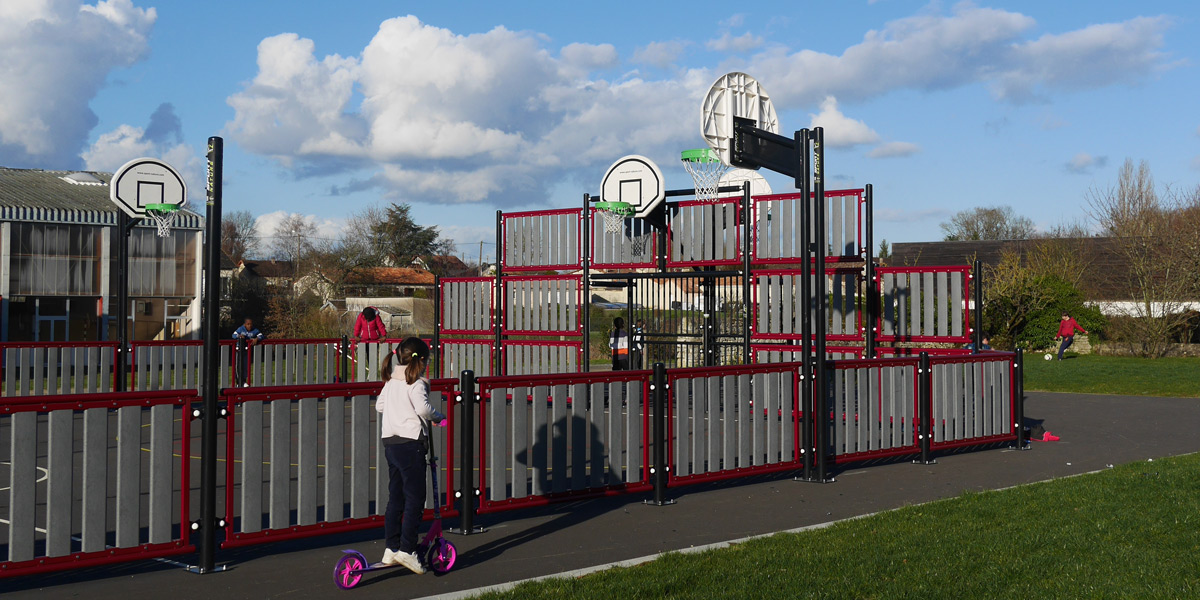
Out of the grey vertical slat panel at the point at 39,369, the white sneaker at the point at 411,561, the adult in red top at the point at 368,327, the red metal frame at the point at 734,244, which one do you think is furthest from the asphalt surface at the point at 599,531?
the grey vertical slat panel at the point at 39,369

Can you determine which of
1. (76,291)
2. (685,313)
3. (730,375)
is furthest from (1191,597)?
(76,291)

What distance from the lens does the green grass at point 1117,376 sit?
81.4ft

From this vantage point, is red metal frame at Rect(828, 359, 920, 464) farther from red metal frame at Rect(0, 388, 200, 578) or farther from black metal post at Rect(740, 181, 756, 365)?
red metal frame at Rect(0, 388, 200, 578)

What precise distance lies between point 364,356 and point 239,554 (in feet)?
51.2

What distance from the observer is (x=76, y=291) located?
130 ft

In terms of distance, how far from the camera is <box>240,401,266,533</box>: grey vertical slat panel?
7.79 metres

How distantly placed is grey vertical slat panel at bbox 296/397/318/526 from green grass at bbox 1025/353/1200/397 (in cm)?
2148

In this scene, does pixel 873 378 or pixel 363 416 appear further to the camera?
pixel 873 378

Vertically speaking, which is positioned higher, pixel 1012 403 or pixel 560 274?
pixel 560 274

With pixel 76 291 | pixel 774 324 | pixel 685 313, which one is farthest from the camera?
pixel 76 291

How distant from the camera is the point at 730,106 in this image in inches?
699

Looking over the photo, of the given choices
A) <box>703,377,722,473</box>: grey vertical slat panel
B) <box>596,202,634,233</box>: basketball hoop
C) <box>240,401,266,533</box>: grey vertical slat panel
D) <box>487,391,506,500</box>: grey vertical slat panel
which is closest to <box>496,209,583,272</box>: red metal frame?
<box>596,202,634,233</box>: basketball hoop

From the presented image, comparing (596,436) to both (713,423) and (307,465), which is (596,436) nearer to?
(713,423)

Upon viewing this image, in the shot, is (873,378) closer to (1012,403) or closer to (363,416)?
(1012,403)
